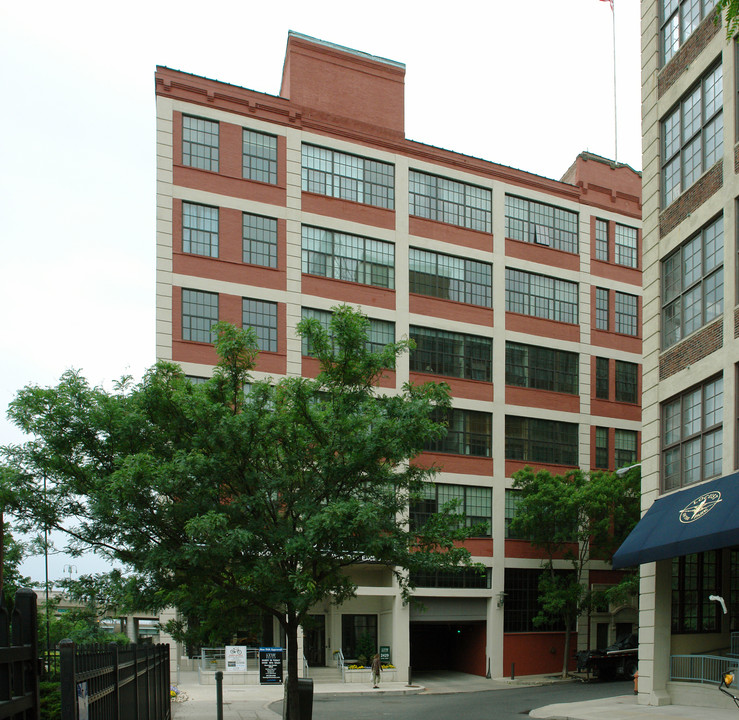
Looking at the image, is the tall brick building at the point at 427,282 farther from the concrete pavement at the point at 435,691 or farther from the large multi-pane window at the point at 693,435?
the large multi-pane window at the point at 693,435

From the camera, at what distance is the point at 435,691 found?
117 ft

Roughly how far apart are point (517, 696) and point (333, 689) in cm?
729

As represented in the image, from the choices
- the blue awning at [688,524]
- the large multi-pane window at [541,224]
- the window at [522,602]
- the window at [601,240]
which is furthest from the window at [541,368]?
the blue awning at [688,524]

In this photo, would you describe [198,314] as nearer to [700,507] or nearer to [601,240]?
[601,240]

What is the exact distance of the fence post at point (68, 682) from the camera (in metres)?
5.25

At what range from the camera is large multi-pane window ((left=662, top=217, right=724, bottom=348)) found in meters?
21.4

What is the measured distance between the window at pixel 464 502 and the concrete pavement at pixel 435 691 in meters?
6.94

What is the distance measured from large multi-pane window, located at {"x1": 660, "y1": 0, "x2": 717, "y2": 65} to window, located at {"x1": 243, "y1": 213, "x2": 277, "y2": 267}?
1928cm

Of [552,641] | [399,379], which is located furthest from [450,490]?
[552,641]

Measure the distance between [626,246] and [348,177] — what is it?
55.3 feet

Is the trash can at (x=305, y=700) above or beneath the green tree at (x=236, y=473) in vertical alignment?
beneath

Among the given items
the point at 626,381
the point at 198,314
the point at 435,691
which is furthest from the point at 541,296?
the point at 435,691

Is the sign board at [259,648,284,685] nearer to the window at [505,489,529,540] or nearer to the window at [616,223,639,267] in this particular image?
the window at [505,489,529,540]

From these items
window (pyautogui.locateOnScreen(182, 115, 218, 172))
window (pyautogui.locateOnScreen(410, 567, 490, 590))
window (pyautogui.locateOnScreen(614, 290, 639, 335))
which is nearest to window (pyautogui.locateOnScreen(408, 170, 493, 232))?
window (pyautogui.locateOnScreen(614, 290, 639, 335))
